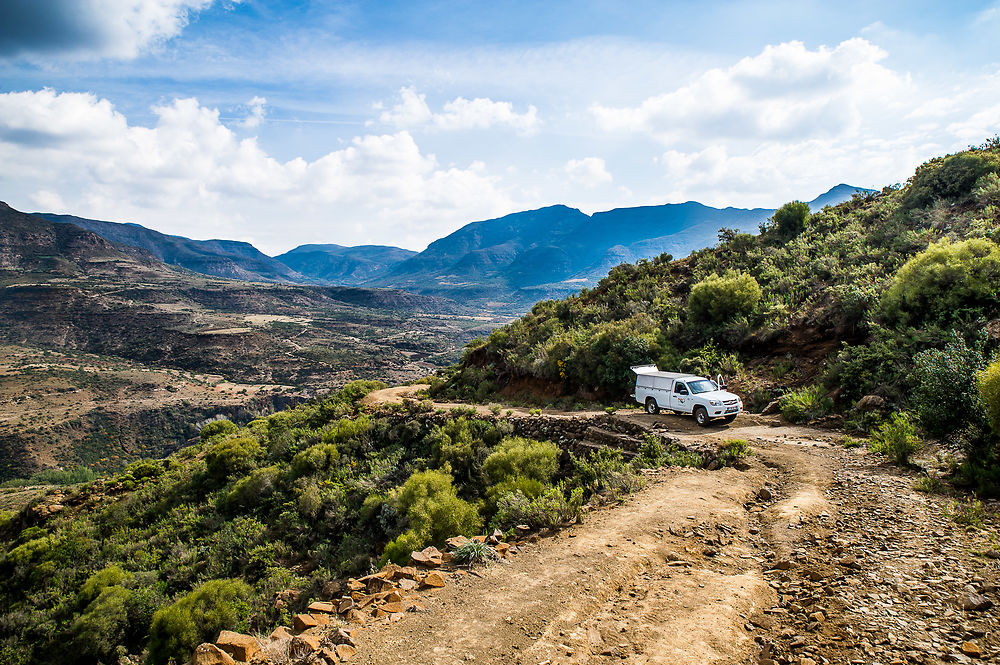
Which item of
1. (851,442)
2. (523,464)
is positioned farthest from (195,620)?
(851,442)

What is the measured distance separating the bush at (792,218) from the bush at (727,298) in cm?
1061

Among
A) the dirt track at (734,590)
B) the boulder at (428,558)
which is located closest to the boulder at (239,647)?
the dirt track at (734,590)

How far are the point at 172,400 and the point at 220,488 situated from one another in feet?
217

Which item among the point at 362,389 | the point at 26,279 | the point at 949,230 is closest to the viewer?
the point at 949,230

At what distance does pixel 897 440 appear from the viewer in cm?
870

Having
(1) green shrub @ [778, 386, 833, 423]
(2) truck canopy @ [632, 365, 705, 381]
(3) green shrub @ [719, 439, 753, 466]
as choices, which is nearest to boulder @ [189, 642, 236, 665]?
(3) green shrub @ [719, 439, 753, 466]

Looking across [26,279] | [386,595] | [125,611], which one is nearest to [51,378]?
[26,279]

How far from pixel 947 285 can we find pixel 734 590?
13804mm

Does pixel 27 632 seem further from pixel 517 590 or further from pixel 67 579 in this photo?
pixel 517 590

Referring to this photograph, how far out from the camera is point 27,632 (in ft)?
44.1

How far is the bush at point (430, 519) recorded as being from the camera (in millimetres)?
9523

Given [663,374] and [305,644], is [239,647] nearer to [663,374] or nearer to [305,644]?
[305,644]

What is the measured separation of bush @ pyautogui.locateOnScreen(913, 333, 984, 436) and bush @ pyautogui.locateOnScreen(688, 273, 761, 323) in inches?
400

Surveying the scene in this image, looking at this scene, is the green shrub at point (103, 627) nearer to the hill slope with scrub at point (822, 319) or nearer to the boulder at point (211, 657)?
the boulder at point (211, 657)
